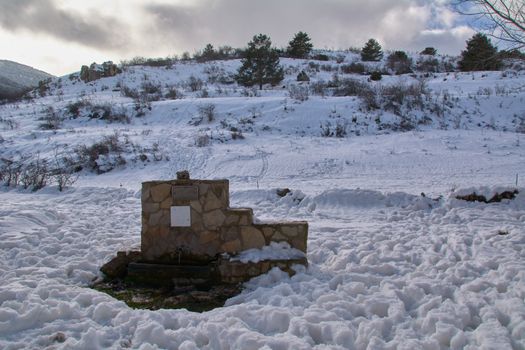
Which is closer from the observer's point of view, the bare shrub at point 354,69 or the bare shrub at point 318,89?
the bare shrub at point 318,89

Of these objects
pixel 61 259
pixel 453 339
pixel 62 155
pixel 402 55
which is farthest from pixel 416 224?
pixel 402 55

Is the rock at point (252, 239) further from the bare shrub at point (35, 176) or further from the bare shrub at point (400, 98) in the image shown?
the bare shrub at point (400, 98)

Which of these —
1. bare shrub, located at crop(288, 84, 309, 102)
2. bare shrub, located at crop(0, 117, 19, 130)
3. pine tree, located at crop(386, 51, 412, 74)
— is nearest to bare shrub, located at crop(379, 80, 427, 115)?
bare shrub, located at crop(288, 84, 309, 102)

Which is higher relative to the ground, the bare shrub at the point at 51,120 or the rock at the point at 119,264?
the bare shrub at the point at 51,120

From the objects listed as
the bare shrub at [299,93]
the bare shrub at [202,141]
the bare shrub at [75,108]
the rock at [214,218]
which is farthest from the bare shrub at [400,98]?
the bare shrub at [75,108]

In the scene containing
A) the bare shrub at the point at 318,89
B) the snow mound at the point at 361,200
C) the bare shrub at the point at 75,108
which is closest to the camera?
the snow mound at the point at 361,200

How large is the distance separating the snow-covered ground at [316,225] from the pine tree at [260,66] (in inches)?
214

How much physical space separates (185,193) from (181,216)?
1.05 ft

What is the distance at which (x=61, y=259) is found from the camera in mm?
6059

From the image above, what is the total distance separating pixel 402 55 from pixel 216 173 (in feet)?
79.2

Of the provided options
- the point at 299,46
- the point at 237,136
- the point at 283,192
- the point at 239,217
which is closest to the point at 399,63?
the point at 299,46

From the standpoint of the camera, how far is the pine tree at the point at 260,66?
24.3m

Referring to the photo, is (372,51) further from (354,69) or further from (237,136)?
(237,136)

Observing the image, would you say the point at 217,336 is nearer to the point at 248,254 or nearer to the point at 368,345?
the point at 368,345
